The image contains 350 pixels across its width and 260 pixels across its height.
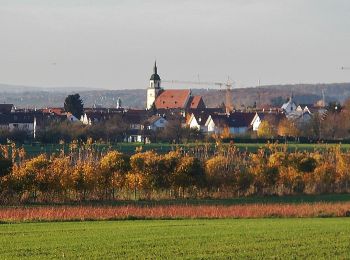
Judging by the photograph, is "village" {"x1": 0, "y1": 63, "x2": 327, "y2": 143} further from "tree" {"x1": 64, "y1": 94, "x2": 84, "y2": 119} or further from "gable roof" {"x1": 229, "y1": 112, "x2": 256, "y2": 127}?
"tree" {"x1": 64, "y1": 94, "x2": 84, "y2": 119}

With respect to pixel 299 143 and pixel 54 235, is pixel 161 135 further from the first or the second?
A: pixel 54 235

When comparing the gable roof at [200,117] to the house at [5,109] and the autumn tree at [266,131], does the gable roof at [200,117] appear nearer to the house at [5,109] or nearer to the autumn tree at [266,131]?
the autumn tree at [266,131]

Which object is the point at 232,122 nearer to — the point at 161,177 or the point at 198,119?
the point at 198,119

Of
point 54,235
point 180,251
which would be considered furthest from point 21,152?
point 180,251

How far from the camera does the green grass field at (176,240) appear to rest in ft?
59.7

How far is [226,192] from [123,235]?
2311 centimetres

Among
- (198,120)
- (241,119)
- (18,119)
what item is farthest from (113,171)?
(198,120)

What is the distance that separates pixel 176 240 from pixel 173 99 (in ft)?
456

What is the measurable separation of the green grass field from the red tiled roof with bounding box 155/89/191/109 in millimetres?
129775

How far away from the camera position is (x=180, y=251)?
736 inches

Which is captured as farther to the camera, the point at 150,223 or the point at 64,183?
the point at 64,183

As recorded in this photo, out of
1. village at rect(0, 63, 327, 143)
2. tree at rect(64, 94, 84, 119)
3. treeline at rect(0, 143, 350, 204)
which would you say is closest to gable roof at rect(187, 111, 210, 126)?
village at rect(0, 63, 327, 143)

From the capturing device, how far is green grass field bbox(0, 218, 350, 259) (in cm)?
1820

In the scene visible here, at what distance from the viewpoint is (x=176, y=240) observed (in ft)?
69.1
